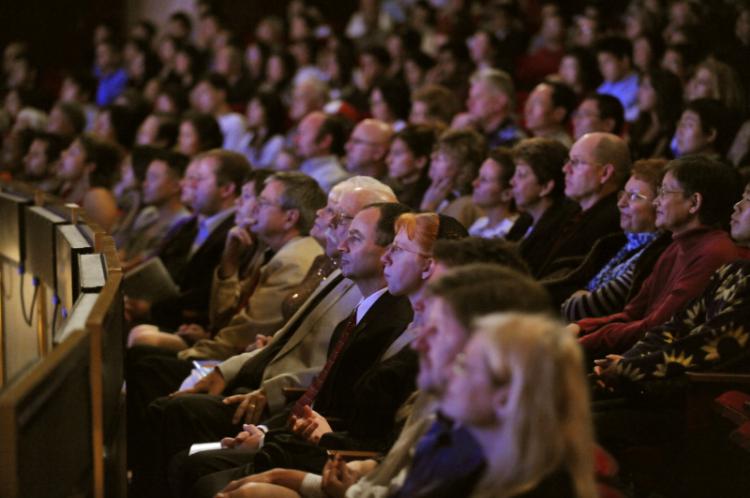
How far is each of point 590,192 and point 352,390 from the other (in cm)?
148

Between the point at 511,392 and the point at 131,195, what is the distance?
4873mm

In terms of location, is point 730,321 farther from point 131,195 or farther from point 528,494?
point 131,195

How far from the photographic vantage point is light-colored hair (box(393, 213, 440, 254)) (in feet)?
9.57

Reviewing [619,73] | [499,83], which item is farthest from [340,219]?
[619,73]

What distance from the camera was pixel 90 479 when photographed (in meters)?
2.45

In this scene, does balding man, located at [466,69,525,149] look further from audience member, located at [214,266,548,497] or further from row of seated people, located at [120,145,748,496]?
audience member, located at [214,266,548,497]

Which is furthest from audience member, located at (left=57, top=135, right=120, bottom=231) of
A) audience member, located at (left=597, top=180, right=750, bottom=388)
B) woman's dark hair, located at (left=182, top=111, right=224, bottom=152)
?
audience member, located at (left=597, top=180, right=750, bottom=388)

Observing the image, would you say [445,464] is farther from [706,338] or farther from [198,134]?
[198,134]

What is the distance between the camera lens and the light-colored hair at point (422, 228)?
2.92 meters

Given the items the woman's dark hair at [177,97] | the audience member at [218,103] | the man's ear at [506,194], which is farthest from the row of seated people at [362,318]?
the woman's dark hair at [177,97]

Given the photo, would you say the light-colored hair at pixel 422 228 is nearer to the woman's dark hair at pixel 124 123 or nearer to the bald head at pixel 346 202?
the bald head at pixel 346 202

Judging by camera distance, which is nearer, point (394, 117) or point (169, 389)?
point (169, 389)

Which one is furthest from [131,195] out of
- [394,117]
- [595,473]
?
[595,473]

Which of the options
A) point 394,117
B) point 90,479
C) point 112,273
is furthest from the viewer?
point 394,117
